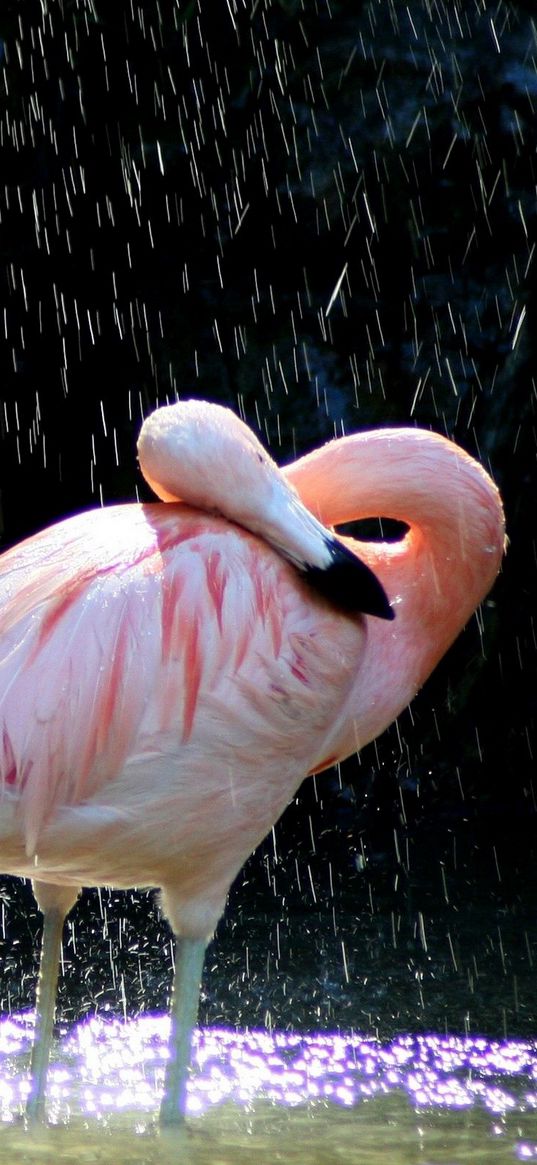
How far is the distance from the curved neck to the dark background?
241 centimetres

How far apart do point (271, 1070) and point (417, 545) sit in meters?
1.12

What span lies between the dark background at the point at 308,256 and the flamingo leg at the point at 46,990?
244 centimetres

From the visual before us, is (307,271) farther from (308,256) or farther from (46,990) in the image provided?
(46,990)

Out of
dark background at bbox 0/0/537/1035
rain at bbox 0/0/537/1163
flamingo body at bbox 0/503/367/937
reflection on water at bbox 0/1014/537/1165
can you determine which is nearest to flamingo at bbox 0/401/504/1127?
flamingo body at bbox 0/503/367/937

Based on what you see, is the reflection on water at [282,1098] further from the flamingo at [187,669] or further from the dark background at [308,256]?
the dark background at [308,256]

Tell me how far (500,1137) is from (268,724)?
85cm

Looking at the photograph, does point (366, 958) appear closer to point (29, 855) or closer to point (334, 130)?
point (29, 855)

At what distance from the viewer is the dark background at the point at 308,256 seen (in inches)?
233

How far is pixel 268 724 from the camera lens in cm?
278

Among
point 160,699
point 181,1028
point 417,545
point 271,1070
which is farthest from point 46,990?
point 417,545

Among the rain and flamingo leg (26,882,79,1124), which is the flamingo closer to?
flamingo leg (26,882,79,1124)

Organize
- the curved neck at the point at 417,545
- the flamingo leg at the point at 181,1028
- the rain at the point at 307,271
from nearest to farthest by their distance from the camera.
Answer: the flamingo leg at the point at 181,1028 < the curved neck at the point at 417,545 < the rain at the point at 307,271

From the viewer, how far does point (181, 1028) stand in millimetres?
2838

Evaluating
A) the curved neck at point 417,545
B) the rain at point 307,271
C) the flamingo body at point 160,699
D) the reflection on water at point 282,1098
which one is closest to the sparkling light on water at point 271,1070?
the reflection on water at point 282,1098
